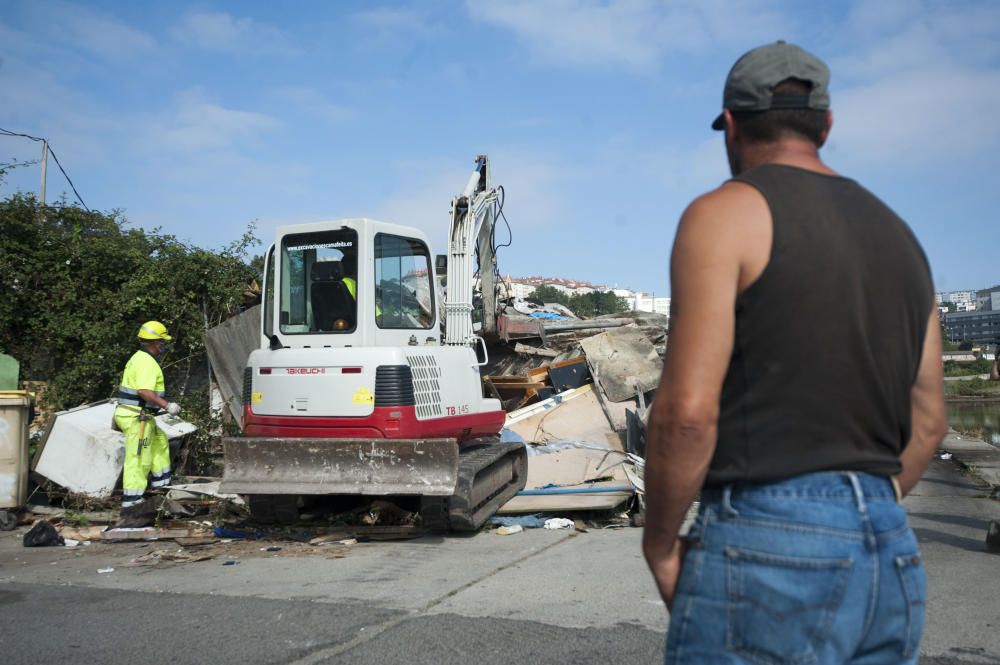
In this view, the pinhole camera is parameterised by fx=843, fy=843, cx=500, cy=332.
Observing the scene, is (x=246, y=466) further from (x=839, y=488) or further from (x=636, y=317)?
(x=636, y=317)

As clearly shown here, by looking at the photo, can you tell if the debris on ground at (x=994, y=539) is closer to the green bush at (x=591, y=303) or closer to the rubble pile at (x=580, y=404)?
the rubble pile at (x=580, y=404)

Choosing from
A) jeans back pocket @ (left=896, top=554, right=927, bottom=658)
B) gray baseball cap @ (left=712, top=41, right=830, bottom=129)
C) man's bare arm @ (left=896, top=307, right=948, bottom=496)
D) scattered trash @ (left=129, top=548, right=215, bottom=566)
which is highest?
gray baseball cap @ (left=712, top=41, right=830, bottom=129)

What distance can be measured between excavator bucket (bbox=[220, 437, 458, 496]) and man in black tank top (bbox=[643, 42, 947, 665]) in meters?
5.50

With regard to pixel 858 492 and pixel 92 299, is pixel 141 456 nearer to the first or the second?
pixel 92 299

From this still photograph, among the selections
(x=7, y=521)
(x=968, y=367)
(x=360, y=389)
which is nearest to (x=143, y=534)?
(x=7, y=521)

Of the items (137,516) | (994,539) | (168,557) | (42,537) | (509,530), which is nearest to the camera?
(994,539)

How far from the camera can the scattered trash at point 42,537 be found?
25.0 feet

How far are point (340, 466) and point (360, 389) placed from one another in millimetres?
685

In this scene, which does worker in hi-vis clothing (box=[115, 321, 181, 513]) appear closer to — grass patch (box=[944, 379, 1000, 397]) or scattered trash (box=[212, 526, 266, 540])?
scattered trash (box=[212, 526, 266, 540])

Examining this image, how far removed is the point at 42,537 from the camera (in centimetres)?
764

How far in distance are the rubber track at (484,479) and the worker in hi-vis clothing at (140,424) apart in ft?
10.6

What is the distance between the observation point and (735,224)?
1.61 meters

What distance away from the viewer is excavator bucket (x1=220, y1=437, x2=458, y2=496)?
7.10 metres

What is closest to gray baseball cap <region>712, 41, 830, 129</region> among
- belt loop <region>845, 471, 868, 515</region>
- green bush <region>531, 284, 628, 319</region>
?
belt loop <region>845, 471, 868, 515</region>
